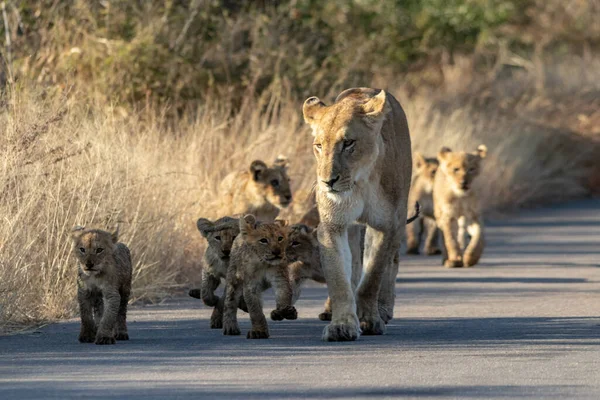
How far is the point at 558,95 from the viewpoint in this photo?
31906mm

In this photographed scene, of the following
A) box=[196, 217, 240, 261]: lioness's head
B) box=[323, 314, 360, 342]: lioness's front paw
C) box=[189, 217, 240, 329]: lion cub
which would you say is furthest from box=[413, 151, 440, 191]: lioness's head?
box=[323, 314, 360, 342]: lioness's front paw

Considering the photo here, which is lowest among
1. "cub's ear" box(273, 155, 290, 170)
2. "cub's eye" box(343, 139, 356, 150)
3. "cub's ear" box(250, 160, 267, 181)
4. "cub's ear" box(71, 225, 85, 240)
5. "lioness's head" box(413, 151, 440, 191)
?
"cub's ear" box(71, 225, 85, 240)

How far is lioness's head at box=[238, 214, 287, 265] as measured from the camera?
1066 centimetres

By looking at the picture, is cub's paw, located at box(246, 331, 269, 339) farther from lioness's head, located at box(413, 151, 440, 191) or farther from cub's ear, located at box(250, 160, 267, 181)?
lioness's head, located at box(413, 151, 440, 191)

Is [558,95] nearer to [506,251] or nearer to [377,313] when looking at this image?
[506,251]

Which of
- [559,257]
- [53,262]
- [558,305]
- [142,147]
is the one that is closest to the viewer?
[53,262]

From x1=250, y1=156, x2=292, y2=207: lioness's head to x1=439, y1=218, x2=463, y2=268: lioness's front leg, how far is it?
6.14 ft

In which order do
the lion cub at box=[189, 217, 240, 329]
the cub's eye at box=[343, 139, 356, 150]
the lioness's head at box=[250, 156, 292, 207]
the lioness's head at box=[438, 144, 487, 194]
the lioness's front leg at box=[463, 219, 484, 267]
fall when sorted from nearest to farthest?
the cub's eye at box=[343, 139, 356, 150], the lion cub at box=[189, 217, 240, 329], the lioness's head at box=[250, 156, 292, 207], the lioness's front leg at box=[463, 219, 484, 267], the lioness's head at box=[438, 144, 487, 194]

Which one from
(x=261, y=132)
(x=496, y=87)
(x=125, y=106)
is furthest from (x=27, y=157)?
(x=496, y=87)

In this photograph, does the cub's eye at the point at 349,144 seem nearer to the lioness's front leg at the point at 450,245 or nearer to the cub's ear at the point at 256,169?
the cub's ear at the point at 256,169

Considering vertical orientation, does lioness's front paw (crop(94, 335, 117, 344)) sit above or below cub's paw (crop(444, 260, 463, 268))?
below

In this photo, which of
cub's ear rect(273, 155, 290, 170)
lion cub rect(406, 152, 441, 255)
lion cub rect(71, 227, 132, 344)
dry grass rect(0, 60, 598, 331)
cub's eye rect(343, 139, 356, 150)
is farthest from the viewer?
lion cub rect(406, 152, 441, 255)

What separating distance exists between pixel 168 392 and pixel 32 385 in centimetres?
79

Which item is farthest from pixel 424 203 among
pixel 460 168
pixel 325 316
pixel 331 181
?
pixel 331 181
